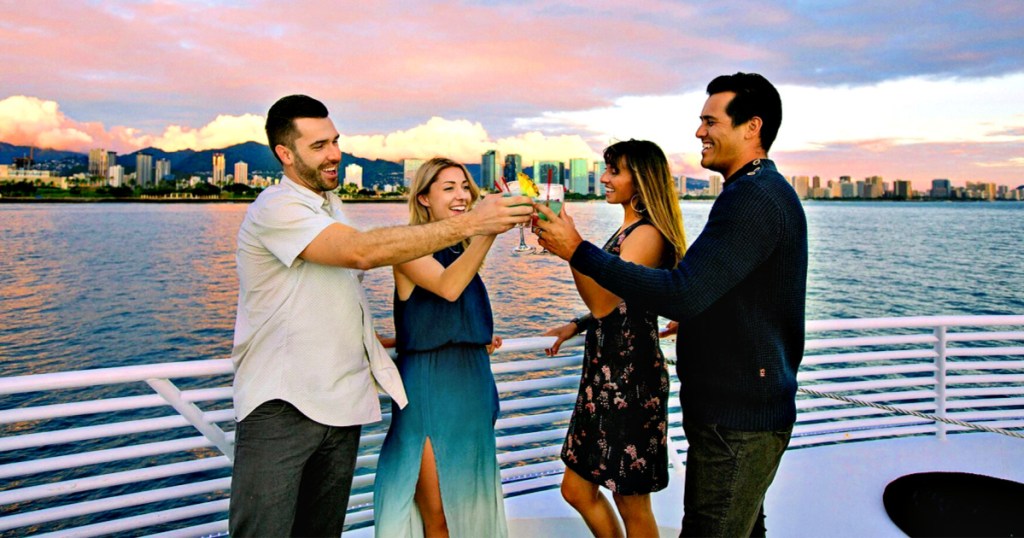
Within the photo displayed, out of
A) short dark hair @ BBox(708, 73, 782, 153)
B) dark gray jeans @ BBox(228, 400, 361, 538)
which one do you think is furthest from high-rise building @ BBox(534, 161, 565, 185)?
dark gray jeans @ BBox(228, 400, 361, 538)

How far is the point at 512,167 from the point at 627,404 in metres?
0.93

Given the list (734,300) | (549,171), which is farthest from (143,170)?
(734,300)

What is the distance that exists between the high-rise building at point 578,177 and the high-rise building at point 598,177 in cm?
5

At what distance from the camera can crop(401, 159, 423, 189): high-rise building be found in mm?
2426

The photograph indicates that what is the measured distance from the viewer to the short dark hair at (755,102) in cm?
188

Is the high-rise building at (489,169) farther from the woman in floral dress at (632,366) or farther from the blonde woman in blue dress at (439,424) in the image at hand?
the woman in floral dress at (632,366)

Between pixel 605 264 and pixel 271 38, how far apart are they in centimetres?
4524

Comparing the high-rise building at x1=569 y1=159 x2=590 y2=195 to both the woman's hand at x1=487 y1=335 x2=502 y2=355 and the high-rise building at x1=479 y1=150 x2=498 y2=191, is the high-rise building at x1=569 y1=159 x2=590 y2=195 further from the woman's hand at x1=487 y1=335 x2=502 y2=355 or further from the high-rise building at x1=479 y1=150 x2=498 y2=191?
the woman's hand at x1=487 y1=335 x2=502 y2=355

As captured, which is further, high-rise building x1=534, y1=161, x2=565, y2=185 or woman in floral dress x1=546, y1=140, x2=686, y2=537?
woman in floral dress x1=546, y1=140, x2=686, y2=537

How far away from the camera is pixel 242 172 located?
94.5 m

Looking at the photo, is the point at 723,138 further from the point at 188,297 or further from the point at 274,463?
the point at 188,297

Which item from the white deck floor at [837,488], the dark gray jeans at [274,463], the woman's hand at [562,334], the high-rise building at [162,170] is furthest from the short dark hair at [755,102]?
the high-rise building at [162,170]

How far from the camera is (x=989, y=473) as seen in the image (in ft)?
11.0

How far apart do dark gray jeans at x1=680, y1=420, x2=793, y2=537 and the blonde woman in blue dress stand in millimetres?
769
